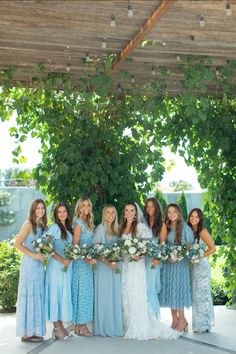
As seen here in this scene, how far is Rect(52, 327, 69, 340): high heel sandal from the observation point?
602 centimetres

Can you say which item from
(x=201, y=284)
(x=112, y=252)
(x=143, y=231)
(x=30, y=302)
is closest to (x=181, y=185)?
(x=201, y=284)

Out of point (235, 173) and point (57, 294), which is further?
point (235, 173)

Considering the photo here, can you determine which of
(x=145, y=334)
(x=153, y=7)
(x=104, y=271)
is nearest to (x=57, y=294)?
(x=104, y=271)

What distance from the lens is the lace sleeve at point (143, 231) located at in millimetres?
6211

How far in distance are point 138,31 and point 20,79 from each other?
2089 mm

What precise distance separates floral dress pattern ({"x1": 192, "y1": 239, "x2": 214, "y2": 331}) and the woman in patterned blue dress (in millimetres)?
1156

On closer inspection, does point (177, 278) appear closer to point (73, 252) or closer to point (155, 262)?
point (155, 262)

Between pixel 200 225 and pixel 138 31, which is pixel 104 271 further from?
pixel 138 31

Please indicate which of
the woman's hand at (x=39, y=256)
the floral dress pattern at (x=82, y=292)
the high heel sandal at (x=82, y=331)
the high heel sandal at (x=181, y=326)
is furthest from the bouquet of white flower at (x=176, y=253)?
the woman's hand at (x=39, y=256)

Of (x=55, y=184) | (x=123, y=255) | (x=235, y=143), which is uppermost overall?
(x=235, y=143)

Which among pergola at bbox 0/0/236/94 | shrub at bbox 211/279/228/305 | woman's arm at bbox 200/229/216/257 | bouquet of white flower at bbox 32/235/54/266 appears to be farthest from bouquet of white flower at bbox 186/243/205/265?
shrub at bbox 211/279/228/305

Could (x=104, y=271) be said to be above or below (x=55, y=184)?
below

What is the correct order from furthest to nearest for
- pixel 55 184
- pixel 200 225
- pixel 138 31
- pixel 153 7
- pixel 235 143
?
pixel 235 143 → pixel 55 184 → pixel 200 225 → pixel 138 31 → pixel 153 7

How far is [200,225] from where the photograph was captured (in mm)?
6500
